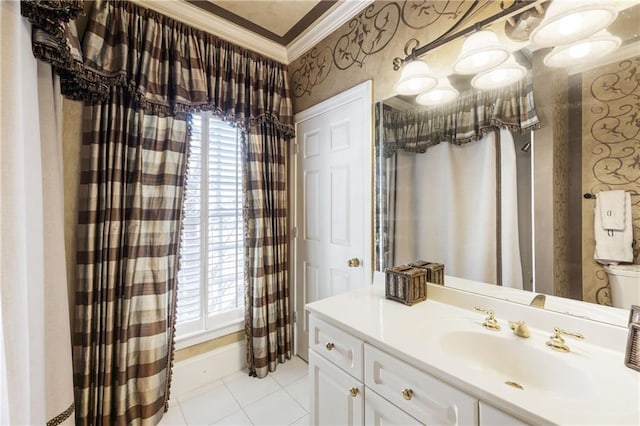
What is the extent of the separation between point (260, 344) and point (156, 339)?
2.36 feet

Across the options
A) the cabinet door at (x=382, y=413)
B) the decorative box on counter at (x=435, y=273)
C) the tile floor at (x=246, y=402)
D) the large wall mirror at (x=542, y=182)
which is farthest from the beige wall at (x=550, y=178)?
the tile floor at (x=246, y=402)

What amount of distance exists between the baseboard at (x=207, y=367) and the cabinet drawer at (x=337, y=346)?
3.75 feet

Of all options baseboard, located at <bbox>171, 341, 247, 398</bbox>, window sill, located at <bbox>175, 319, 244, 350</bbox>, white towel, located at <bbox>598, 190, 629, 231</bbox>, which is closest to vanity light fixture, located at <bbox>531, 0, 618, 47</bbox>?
white towel, located at <bbox>598, 190, 629, 231</bbox>

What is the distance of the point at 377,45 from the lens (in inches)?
61.2

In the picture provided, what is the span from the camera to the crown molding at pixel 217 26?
Result: 1.64 metres

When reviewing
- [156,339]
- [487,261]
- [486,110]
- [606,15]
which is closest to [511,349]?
[487,261]

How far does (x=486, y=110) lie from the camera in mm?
1148

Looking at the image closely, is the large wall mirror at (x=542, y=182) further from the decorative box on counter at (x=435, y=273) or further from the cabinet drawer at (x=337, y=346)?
the cabinet drawer at (x=337, y=346)

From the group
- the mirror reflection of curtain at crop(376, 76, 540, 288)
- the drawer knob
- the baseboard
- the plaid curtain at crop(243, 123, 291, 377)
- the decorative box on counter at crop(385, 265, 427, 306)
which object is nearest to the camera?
the drawer knob

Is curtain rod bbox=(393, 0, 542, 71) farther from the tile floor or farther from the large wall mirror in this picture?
the tile floor

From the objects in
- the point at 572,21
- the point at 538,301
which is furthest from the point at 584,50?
the point at 538,301

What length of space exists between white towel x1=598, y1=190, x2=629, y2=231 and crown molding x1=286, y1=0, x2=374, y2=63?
61.6 inches

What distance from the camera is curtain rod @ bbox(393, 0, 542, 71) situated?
975 millimetres

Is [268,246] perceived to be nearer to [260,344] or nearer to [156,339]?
[260,344]
